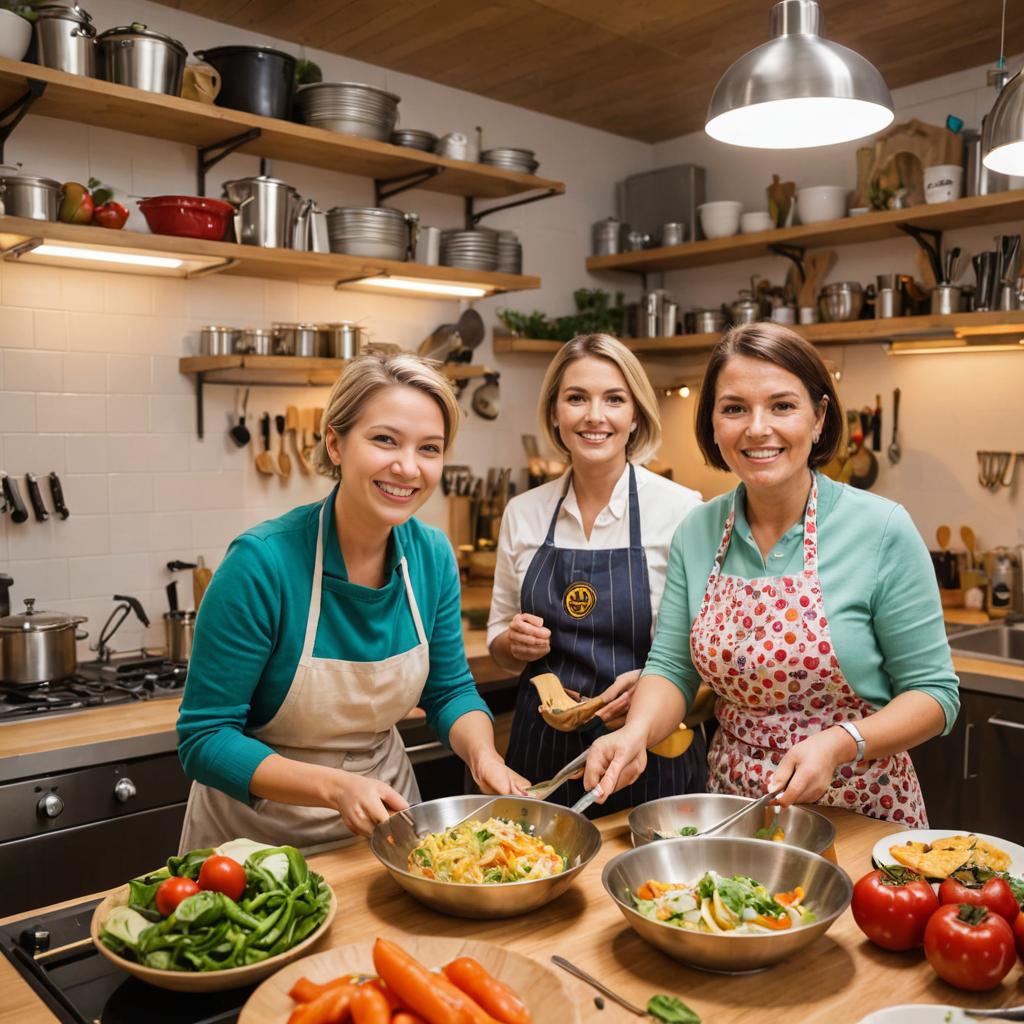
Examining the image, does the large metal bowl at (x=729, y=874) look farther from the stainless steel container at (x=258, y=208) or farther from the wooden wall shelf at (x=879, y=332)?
the wooden wall shelf at (x=879, y=332)

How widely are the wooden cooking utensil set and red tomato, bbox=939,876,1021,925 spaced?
9.42ft

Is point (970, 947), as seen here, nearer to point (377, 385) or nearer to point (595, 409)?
point (377, 385)

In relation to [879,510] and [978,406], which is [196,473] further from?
[978,406]

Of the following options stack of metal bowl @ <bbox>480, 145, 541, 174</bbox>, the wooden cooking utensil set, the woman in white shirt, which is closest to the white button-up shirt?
the woman in white shirt

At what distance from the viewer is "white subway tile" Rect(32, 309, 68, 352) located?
3273 millimetres

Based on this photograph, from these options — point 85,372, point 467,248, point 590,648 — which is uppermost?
point 467,248

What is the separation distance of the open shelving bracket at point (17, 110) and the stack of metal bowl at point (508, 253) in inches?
68.3

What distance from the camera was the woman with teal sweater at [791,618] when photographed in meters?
1.81

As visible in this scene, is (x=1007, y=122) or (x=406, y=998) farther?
(x=1007, y=122)

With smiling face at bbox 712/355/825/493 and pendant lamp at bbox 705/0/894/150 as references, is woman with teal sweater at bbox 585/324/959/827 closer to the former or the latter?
smiling face at bbox 712/355/825/493

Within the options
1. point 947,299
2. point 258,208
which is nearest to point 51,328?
point 258,208

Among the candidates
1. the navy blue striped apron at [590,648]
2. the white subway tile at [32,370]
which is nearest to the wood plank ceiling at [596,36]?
the white subway tile at [32,370]

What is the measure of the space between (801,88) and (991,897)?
4.20ft

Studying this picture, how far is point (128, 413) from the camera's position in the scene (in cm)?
348
